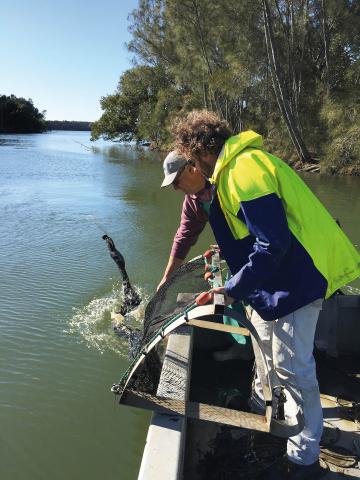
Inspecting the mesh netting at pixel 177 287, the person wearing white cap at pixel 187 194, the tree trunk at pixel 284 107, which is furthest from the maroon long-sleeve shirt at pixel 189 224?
the tree trunk at pixel 284 107

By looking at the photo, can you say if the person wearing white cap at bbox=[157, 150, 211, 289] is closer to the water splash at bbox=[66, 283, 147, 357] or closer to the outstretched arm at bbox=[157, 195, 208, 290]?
the outstretched arm at bbox=[157, 195, 208, 290]

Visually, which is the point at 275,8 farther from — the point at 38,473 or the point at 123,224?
the point at 38,473

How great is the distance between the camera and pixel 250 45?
1133 inches

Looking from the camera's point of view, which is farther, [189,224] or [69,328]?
[69,328]

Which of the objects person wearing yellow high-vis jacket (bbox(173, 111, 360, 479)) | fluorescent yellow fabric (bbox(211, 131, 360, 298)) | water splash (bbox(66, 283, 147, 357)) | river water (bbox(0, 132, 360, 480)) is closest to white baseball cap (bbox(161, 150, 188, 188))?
person wearing yellow high-vis jacket (bbox(173, 111, 360, 479))

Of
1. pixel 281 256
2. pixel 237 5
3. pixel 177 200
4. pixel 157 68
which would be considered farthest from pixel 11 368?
pixel 157 68

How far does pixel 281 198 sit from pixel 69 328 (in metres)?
4.16

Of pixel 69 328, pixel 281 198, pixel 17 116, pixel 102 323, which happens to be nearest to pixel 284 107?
pixel 102 323

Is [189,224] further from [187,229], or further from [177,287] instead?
[177,287]

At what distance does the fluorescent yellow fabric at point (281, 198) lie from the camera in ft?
7.68

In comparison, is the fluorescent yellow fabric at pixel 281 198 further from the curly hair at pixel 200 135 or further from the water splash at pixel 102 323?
the water splash at pixel 102 323

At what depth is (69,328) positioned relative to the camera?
5.81 m

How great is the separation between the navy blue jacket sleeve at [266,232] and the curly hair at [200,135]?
1.54ft

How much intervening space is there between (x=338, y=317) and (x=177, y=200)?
478 inches
